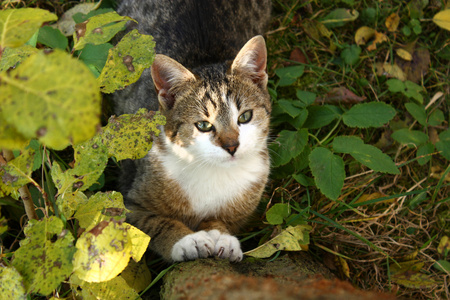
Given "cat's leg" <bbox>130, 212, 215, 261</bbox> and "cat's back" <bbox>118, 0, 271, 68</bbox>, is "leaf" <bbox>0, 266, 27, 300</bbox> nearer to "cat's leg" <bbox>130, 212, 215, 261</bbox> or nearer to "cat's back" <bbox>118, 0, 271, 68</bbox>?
"cat's leg" <bbox>130, 212, 215, 261</bbox>

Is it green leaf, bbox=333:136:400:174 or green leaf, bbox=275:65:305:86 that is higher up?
green leaf, bbox=275:65:305:86

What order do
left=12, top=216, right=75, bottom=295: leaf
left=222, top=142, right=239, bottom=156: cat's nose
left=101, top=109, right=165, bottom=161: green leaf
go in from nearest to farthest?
left=12, top=216, right=75, bottom=295: leaf < left=101, top=109, right=165, bottom=161: green leaf < left=222, top=142, right=239, bottom=156: cat's nose

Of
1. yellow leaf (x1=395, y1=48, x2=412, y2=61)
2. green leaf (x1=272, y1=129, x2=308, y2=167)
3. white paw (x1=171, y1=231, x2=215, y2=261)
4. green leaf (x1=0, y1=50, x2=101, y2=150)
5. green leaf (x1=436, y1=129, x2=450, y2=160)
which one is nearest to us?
green leaf (x1=0, y1=50, x2=101, y2=150)

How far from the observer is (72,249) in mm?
1387

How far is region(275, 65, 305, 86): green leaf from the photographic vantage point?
9.71ft

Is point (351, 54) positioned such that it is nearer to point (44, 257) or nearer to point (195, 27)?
point (195, 27)

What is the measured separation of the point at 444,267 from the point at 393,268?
13.7 inches

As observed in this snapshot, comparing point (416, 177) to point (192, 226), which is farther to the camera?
point (416, 177)

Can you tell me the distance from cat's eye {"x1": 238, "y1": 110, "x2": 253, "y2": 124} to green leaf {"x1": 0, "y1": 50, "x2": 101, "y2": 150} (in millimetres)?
1370

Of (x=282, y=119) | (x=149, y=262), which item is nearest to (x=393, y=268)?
(x=282, y=119)

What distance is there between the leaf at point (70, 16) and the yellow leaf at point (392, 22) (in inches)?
97.1

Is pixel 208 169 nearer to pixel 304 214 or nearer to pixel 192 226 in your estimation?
pixel 192 226

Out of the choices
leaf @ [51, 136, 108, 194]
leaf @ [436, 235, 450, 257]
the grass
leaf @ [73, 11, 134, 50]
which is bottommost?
leaf @ [436, 235, 450, 257]

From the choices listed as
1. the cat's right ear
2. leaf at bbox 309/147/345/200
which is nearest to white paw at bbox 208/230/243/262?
leaf at bbox 309/147/345/200
